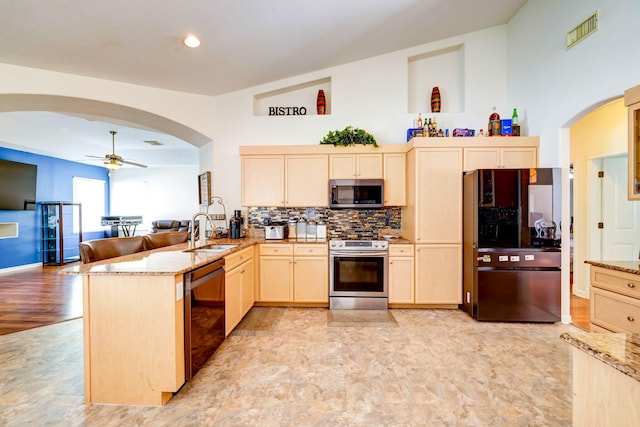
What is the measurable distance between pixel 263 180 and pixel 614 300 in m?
3.58

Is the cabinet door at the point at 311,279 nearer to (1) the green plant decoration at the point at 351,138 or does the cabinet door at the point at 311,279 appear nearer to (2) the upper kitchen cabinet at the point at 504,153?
(1) the green plant decoration at the point at 351,138

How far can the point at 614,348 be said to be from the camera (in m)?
0.87

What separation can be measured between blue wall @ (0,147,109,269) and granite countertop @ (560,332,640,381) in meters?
8.70

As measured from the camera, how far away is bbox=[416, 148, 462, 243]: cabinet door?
3.57 meters

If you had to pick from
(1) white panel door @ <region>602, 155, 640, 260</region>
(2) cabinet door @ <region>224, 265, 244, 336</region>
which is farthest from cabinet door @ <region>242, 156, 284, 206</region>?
(1) white panel door @ <region>602, 155, 640, 260</region>

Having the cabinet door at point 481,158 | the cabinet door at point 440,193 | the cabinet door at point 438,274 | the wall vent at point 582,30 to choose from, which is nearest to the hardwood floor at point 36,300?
the cabinet door at point 438,274

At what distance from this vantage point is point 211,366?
238 cm

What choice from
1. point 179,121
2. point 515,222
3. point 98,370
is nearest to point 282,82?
point 179,121

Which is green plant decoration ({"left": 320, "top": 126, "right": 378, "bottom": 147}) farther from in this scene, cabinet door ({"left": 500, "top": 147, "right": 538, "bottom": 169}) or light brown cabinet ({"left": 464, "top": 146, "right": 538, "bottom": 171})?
cabinet door ({"left": 500, "top": 147, "right": 538, "bottom": 169})

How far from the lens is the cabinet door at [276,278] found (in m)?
3.71

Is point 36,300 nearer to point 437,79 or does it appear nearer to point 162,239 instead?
point 162,239

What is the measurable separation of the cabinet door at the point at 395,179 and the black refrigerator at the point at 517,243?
871 mm

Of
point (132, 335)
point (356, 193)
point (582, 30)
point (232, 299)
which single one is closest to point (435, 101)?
point (582, 30)

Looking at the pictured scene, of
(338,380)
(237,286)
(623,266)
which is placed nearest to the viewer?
(623,266)
